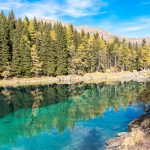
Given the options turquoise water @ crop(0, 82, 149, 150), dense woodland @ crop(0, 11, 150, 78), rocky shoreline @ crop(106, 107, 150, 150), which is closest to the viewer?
rocky shoreline @ crop(106, 107, 150, 150)

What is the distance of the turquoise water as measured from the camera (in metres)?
30.1

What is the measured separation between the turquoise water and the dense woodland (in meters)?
34.5

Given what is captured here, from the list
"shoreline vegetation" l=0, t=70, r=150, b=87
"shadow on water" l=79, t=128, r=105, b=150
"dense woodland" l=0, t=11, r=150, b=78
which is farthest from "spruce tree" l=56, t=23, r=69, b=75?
"shadow on water" l=79, t=128, r=105, b=150

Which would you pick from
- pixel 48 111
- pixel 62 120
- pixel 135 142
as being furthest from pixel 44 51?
pixel 135 142

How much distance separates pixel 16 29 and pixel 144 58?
62896 mm

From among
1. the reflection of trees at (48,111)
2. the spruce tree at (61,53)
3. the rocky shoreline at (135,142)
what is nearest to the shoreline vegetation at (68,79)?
the spruce tree at (61,53)

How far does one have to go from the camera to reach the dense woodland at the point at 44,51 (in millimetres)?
95125

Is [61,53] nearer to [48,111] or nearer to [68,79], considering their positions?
[68,79]

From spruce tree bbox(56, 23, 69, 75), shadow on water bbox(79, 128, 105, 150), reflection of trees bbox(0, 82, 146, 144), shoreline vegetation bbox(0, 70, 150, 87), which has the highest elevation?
spruce tree bbox(56, 23, 69, 75)

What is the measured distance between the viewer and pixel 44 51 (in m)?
102

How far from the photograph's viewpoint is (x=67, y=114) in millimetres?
44406

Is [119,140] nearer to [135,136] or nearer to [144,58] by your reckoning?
[135,136]

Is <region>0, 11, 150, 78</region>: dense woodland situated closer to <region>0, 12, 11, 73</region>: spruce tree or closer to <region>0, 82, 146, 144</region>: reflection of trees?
<region>0, 12, 11, 73</region>: spruce tree

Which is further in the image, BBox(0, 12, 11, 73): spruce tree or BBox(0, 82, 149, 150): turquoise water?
BBox(0, 12, 11, 73): spruce tree
